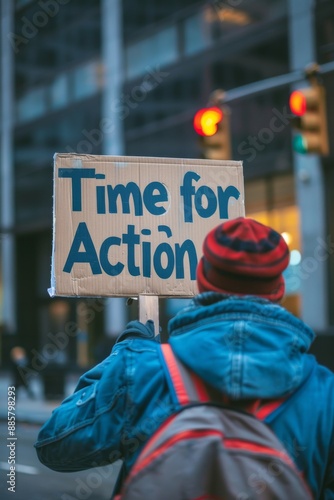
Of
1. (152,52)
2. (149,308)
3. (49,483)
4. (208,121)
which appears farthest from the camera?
(152,52)

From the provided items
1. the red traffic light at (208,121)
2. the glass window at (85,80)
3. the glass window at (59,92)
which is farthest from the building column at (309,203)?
the glass window at (59,92)

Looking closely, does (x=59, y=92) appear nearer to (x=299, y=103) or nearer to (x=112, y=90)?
(x=112, y=90)

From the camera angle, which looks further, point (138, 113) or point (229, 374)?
point (138, 113)

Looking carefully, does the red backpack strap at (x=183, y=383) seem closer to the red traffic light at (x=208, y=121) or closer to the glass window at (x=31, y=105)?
the red traffic light at (x=208, y=121)

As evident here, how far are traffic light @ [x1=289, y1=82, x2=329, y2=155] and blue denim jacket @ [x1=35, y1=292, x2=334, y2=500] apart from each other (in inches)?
346

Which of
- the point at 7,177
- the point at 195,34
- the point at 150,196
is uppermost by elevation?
the point at 195,34

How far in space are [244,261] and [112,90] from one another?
74.6ft

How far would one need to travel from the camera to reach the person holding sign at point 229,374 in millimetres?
1963

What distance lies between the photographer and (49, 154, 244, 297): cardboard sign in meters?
3.21

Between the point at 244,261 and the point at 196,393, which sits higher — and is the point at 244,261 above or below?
above

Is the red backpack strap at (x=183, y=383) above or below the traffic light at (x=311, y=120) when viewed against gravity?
below

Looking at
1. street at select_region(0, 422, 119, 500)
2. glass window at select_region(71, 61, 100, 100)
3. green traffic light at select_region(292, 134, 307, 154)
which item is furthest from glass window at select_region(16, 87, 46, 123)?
street at select_region(0, 422, 119, 500)

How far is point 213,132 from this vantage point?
11734 mm

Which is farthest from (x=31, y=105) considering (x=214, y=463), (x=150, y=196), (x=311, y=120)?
(x=214, y=463)
